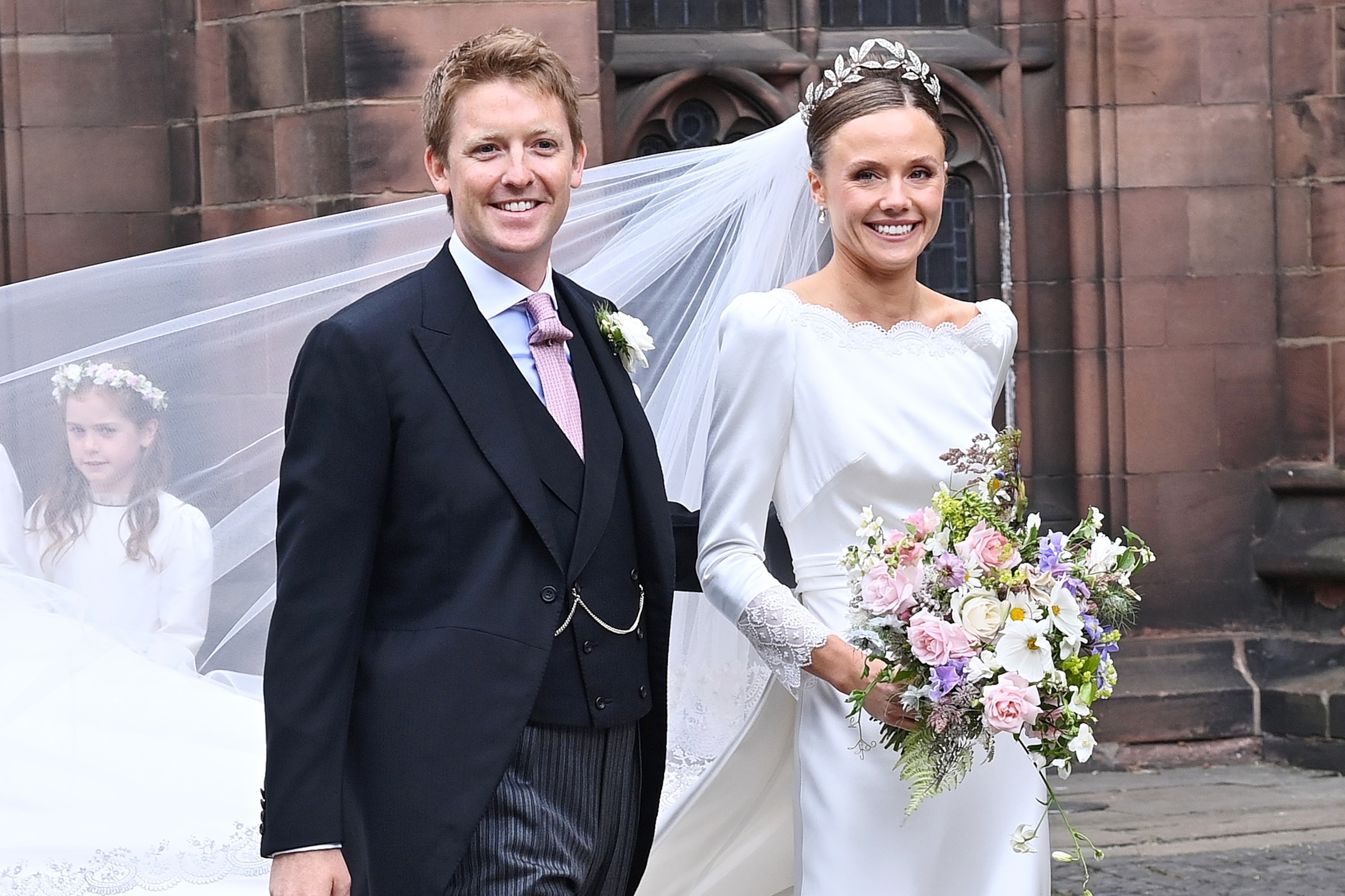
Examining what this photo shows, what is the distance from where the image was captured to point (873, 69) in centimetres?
330

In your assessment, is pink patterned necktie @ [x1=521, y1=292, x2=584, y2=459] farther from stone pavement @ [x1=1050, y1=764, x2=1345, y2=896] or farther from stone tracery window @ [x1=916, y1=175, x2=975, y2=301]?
stone tracery window @ [x1=916, y1=175, x2=975, y2=301]

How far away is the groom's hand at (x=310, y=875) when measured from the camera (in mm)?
2436

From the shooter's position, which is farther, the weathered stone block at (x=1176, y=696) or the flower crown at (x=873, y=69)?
the weathered stone block at (x=1176, y=696)

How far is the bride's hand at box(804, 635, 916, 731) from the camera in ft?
9.33

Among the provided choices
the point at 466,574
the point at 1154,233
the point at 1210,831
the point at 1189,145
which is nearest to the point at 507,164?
the point at 466,574

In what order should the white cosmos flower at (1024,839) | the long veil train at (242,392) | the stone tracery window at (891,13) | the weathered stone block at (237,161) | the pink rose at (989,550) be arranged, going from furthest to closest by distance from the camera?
the stone tracery window at (891,13) → the weathered stone block at (237,161) → the long veil train at (242,392) → the white cosmos flower at (1024,839) → the pink rose at (989,550)

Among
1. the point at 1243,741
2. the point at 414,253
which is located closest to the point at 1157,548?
the point at 1243,741

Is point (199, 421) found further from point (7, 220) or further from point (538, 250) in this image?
point (7, 220)

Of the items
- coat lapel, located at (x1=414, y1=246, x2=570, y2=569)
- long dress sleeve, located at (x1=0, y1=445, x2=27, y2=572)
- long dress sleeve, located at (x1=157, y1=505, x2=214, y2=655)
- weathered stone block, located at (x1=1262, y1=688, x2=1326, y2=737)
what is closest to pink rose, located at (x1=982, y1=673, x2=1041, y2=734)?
coat lapel, located at (x1=414, y1=246, x2=570, y2=569)

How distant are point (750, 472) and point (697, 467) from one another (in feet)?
2.75

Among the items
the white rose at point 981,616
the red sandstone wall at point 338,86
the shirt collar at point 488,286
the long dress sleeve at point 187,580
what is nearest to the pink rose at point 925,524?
the white rose at point 981,616

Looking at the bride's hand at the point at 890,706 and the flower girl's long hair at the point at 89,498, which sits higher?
the flower girl's long hair at the point at 89,498

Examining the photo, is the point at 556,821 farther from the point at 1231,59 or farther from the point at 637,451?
the point at 1231,59

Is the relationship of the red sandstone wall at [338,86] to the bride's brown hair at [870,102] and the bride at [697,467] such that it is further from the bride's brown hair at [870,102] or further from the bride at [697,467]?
the bride's brown hair at [870,102]
